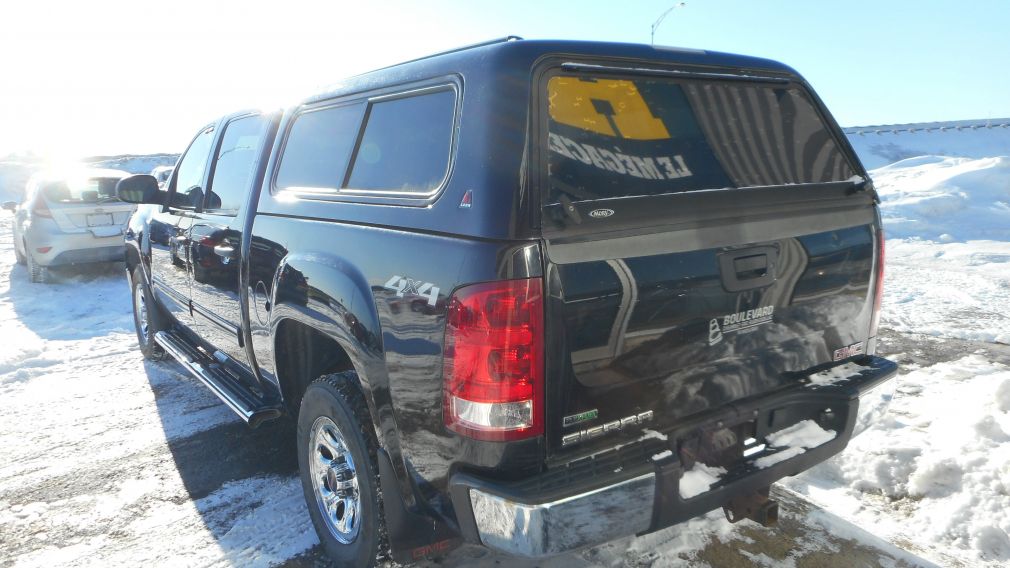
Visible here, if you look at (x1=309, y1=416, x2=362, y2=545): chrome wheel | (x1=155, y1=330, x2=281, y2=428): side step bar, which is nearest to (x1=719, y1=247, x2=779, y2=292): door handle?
(x1=309, y1=416, x2=362, y2=545): chrome wheel

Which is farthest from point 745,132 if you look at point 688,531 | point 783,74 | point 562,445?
point 688,531

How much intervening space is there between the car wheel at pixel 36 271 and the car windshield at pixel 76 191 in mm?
799

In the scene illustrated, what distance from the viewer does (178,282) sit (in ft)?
14.6

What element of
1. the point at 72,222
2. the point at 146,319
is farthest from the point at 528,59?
the point at 72,222

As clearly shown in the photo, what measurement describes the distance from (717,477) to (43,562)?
2.92 metres

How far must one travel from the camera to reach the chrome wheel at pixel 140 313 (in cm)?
577

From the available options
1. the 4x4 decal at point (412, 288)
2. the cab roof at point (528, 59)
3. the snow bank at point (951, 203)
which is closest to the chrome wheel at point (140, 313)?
the cab roof at point (528, 59)

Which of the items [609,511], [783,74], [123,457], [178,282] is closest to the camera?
[609,511]

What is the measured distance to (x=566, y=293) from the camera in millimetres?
1894

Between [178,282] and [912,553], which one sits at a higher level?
[178,282]

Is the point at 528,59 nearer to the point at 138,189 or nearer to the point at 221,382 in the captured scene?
the point at 221,382

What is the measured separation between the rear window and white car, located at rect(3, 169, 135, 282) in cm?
806

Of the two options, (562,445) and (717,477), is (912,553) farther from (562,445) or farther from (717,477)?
(562,445)

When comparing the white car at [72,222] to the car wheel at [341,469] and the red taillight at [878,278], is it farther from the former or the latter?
the red taillight at [878,278]
